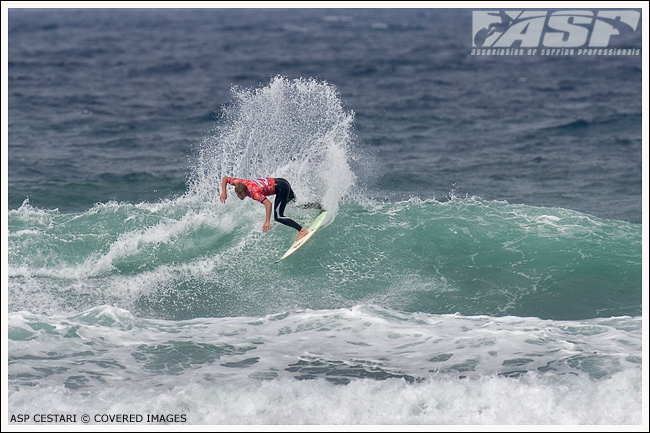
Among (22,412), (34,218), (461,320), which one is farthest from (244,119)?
(22,412)

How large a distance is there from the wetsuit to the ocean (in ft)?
3.84

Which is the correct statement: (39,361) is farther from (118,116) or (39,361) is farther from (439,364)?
(118,116)

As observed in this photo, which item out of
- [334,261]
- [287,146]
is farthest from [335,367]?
[287,146]

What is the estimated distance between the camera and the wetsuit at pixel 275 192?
12.8m

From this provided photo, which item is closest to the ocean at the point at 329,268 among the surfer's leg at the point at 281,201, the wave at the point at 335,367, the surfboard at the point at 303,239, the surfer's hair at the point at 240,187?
the wave at the point at 335,367

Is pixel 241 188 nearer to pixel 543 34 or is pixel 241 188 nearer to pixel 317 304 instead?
pixel 317 304

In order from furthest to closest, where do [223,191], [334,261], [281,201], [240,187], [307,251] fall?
[307,251], [334,261], [281,201], [223,191], [240,187]

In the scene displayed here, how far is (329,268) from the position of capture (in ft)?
46.6

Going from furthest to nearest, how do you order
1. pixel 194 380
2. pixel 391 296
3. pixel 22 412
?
pixel 391 296 → pixel 194 380 → pixel 22 412

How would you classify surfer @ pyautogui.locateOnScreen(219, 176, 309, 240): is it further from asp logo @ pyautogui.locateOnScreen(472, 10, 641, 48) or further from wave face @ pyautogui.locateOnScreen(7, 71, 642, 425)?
asp logo @ pyautogui.locateOnScreen(472, 10, 641, 48)

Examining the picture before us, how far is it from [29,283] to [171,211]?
161 inches

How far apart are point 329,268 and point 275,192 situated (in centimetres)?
204

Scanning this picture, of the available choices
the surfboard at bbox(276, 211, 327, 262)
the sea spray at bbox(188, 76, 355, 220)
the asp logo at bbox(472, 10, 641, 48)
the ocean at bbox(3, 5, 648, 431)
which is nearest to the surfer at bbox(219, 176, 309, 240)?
the surfboard at bbox(276, 211, 327, 262)

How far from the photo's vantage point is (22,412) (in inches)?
371
